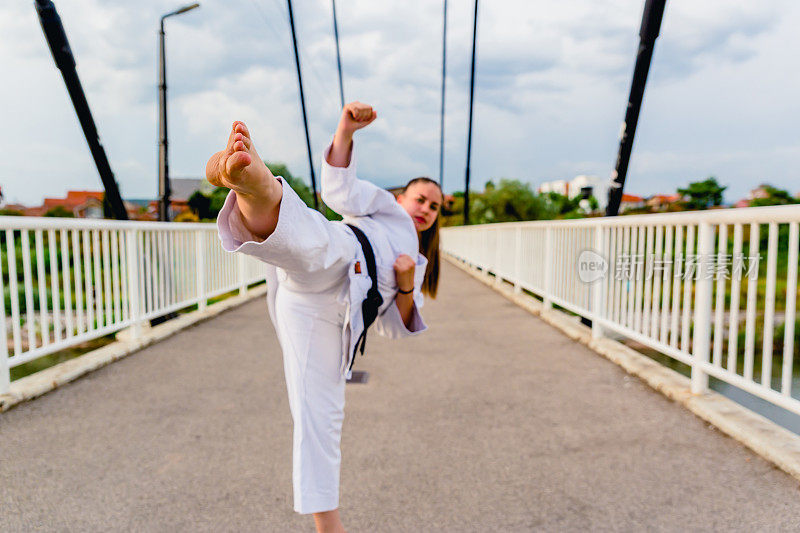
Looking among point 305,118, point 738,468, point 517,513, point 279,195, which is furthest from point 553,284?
point 279,195

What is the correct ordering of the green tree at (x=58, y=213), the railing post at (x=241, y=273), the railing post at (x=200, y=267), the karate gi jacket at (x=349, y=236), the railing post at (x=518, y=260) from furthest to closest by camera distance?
the green tree at (x=58, y=213) < the railing post at (x=241, y=273) < the railing post at (x=518, y=260) < the railing post at (x=200, y=267) < the karate gi jacket at (x=349, y=236)

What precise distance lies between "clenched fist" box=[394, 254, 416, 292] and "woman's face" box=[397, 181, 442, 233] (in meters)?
0.40

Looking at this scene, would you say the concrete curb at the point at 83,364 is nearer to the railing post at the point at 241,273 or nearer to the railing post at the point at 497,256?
the railing post at the point at 241,273

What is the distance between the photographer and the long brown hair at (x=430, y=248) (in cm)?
215

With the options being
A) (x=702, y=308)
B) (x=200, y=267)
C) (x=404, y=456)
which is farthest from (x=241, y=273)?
(x=702, y=308)

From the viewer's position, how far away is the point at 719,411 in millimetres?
2752

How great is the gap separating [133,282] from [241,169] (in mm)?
4296

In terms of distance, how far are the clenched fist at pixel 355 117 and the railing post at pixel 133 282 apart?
3.86 meters

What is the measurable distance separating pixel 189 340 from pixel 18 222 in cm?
201

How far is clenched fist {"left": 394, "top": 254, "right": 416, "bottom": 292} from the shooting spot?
5.40 ft

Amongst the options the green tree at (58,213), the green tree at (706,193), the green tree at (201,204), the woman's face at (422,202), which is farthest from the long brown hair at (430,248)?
the green tree at (706,193)

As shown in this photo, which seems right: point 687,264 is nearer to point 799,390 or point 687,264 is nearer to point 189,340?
→ point 799,390

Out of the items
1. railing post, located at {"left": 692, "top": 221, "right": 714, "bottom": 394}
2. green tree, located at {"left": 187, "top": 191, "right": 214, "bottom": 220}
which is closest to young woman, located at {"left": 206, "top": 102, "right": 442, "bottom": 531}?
railing post, located at {"left": 692, "top": 221, "right": 714, "bottom": 394}

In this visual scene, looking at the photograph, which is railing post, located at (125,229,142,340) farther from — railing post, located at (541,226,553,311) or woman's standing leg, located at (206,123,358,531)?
railing post, located at (541,226,553,311)
